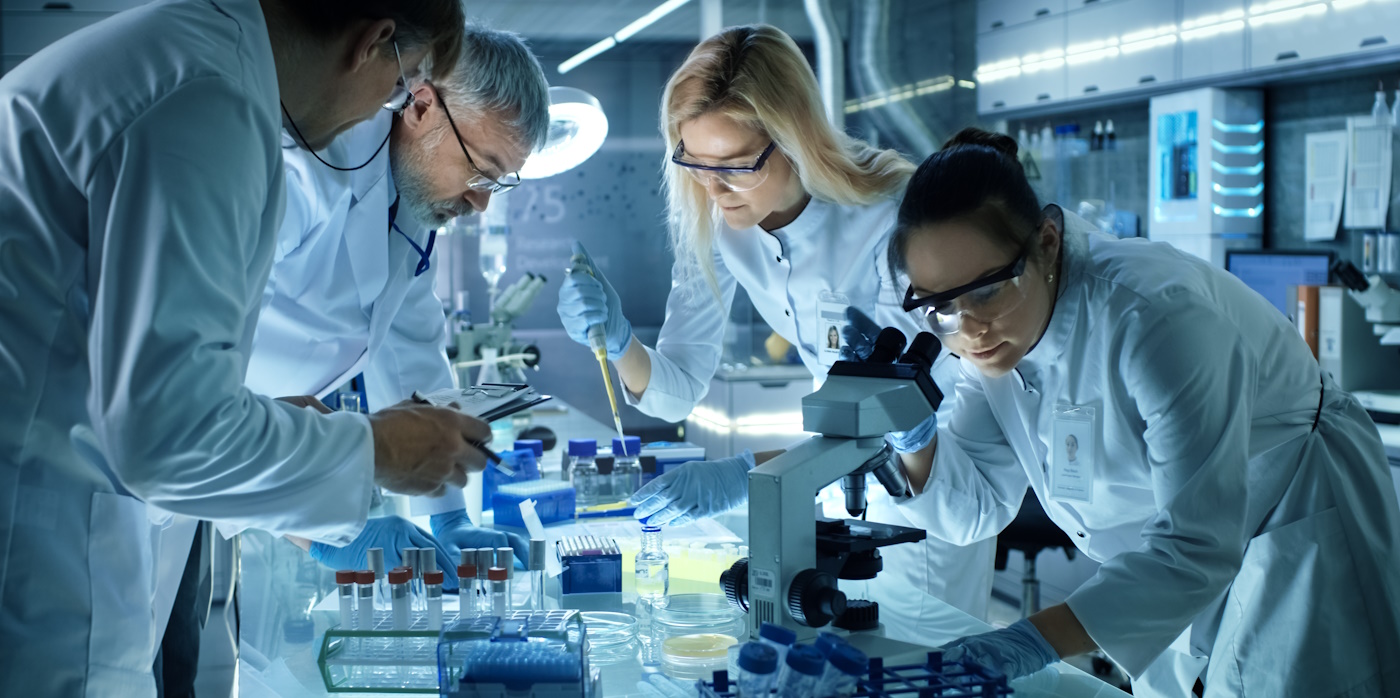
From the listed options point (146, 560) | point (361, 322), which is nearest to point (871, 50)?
point (361, 322)

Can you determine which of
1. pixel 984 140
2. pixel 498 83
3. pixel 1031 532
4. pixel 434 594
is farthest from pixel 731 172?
pixel 1031 532

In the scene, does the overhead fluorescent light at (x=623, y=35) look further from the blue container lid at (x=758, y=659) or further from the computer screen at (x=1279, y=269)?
the blue container lid at (x=758, y=659)

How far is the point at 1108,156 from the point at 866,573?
4.30 meters

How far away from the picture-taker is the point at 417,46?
4.16ft

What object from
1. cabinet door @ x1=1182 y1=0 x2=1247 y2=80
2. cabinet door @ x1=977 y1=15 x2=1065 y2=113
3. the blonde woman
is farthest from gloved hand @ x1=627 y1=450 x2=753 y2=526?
cabinet door @ x1=977 y1=15 x2=1065 y2=113

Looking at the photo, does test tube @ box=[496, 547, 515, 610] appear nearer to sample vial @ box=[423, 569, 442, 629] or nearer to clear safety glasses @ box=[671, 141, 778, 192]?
sample vial @ box=[423, 569, 442, 629]

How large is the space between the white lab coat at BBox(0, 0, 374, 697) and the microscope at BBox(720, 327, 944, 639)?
1.59 ft

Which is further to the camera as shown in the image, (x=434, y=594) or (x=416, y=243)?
(x=416, y=243)

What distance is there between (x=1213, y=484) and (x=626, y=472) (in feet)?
4.76

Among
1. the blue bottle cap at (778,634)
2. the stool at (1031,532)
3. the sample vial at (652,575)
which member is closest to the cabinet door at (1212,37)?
the stool at (1031,532)

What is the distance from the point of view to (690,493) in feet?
6.26

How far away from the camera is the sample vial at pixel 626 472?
2480 millimetres

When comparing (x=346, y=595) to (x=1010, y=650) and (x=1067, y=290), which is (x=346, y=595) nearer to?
(x=1010, y=650)

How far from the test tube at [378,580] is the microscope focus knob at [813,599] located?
67cm
